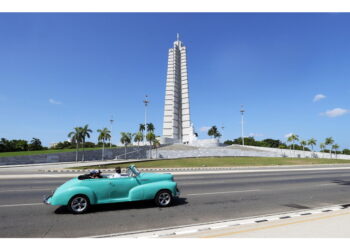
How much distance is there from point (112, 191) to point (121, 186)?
340 millimetres

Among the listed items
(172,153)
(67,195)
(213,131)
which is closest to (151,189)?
(67,195)

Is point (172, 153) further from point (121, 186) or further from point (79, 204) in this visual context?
point (79, 204)

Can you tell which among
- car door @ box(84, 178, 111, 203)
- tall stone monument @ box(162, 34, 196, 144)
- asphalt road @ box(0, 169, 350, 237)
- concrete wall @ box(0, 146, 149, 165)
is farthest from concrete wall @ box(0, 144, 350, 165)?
car door @ box(84, 178, 111, 203)

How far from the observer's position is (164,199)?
7391mm

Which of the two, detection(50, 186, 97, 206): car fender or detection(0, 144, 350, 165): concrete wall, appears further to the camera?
detection(0, 144, 350, 165): concrete wall

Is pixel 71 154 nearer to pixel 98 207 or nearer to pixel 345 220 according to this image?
pixel 98 207

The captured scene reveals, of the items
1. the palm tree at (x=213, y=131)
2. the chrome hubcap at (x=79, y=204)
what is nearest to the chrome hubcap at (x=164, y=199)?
the chrome hubcap at (x=79, y=204)

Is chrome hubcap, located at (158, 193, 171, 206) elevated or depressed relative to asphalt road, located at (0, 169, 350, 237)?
elevated

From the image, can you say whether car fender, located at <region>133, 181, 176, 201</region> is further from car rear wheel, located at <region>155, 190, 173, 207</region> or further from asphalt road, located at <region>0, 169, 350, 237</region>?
asphalt road, located at <region>0, 169, 350, 237</region>

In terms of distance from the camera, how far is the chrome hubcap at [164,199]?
732 centimetres

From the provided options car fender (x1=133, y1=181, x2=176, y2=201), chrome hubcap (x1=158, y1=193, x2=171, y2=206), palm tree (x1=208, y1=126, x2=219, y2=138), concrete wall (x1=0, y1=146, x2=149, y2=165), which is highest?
palm tree (x1=208, y1=126, x2=219, y2=138)

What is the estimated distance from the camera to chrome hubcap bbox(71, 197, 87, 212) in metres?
6.39

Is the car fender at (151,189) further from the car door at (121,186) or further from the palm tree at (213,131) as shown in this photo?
the palm tree at (213,131)
